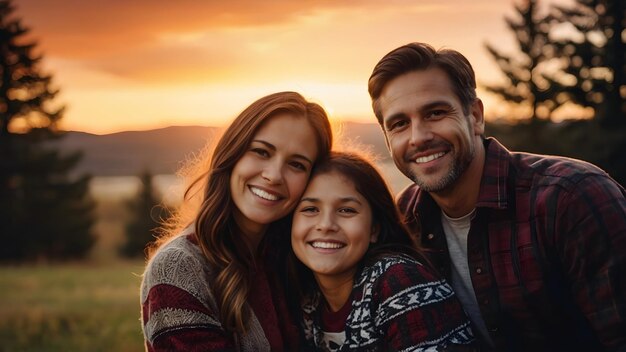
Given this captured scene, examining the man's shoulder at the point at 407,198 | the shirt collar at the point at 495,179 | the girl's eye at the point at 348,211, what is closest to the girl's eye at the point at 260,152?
the girl's eye at the point at 348,211

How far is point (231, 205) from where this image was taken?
4.16m

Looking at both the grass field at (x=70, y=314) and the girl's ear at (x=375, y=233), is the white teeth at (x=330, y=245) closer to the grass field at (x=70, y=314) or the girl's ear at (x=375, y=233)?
the girl's ear at (x=375, y=233)

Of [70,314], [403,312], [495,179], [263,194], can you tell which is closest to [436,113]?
[495,179]

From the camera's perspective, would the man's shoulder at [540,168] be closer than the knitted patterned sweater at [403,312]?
No

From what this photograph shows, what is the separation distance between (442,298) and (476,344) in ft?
1.03

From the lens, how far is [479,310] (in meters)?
4.19

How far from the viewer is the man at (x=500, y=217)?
3.66 metres

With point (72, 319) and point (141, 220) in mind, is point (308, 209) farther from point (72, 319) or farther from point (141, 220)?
point (141, 220)

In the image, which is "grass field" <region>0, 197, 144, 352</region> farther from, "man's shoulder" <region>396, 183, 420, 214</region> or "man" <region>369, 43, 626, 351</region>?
"man" <region>369, 43, 626, 351</region>

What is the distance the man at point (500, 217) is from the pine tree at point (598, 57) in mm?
26358

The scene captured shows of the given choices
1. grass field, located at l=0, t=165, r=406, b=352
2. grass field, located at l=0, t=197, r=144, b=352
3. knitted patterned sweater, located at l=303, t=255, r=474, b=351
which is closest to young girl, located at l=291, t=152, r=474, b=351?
knitted patterned sweater, located at l=303, t=255, r=474, b=351

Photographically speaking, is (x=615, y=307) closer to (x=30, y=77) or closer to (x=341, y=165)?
(x=341, y=165)

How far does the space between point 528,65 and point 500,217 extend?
32.2 m

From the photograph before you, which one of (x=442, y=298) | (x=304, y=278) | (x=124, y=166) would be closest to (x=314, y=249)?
(x=304, y=278)
